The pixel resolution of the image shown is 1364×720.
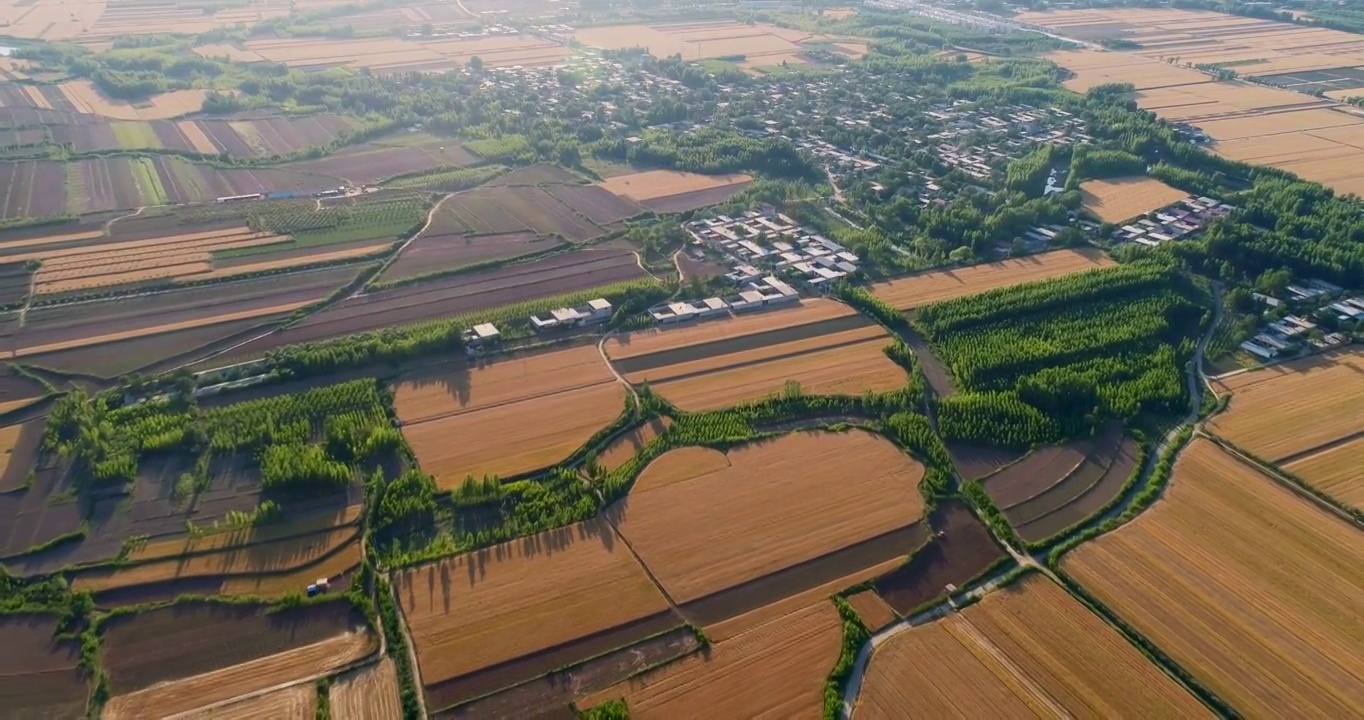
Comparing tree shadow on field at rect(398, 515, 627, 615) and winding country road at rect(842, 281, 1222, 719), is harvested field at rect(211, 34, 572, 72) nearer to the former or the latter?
winding country road at rect(842, 281, 1222, 719)

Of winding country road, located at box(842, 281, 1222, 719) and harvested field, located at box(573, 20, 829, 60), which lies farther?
harvested field, located at box(573, 20, 829, 60)

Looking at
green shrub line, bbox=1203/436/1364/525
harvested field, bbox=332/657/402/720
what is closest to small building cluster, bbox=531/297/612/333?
harvested field, bbox=332/657/402/720

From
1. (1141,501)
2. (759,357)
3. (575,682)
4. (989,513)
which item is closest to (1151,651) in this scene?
(989,513)

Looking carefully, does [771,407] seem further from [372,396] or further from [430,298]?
[430,298]

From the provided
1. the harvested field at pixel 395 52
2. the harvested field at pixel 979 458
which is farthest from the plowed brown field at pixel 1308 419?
the harvested field at pixel 395 52

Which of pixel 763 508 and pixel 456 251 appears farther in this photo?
pixel 456 251

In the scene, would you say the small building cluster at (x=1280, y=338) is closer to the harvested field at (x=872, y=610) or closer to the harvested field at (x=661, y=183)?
the harvested field at (x=872, y=610)

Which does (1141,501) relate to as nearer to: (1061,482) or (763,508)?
(1061,482)
